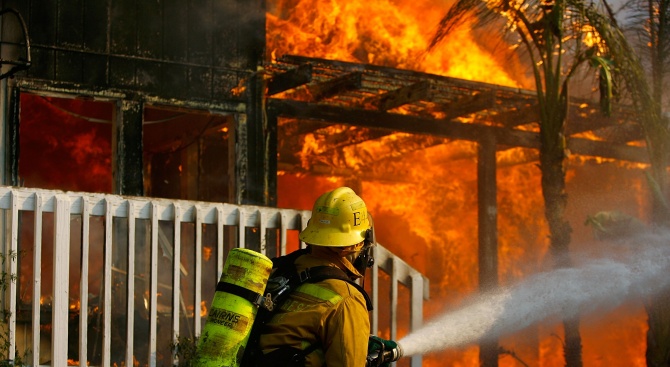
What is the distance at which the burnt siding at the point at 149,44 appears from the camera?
10.1 metres

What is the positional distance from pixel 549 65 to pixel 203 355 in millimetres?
7191

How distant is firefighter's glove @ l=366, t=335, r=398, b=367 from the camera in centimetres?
514

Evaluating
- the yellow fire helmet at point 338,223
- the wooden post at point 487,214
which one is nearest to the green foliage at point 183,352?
the yellow fire helmet at point 338,223

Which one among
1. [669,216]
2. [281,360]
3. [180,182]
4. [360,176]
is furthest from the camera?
[360,176]

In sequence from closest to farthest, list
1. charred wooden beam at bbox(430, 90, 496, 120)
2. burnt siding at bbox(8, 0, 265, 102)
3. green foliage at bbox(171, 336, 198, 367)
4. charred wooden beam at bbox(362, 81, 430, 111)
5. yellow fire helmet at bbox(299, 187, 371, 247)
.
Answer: yellow fire helmet at bbox(299, 187, 371, 247), green foliage at bbox(171, 336, 198, 367), burnt siding at bbox(8, 0, 265, 102), charred wooden beam at bbox(362, 81, 430, 111), charred wooden beam at bbox(430, 90, 496, 120)

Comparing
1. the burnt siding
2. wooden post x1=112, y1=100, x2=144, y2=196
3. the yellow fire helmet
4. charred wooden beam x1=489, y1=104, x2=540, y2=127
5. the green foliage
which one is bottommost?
the green foliage

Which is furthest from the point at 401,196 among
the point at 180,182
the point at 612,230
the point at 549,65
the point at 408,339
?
the point at 408,339

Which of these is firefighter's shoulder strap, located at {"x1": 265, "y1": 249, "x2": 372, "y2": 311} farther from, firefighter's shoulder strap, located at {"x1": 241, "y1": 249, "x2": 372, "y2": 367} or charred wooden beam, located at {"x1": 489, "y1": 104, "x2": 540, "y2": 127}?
charred wooden beam, located at {"x1": 489, "y1": 104, "x2": 540, "y2": 127}

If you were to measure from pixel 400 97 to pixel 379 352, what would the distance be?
21.8ft

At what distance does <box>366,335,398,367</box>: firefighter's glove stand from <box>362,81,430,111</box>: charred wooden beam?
5.97 metres

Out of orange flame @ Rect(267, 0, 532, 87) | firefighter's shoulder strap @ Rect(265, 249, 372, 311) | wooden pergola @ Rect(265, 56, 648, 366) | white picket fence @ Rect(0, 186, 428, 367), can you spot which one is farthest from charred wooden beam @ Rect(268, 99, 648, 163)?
firefighter's shoulder strap @ Rect(265, 249, 372, 311)

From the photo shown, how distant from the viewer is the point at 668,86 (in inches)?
487

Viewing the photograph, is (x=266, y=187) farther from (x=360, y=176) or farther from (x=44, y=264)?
(x=360, y=176)

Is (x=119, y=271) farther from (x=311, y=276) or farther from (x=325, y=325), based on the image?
(x=325, y=325)
